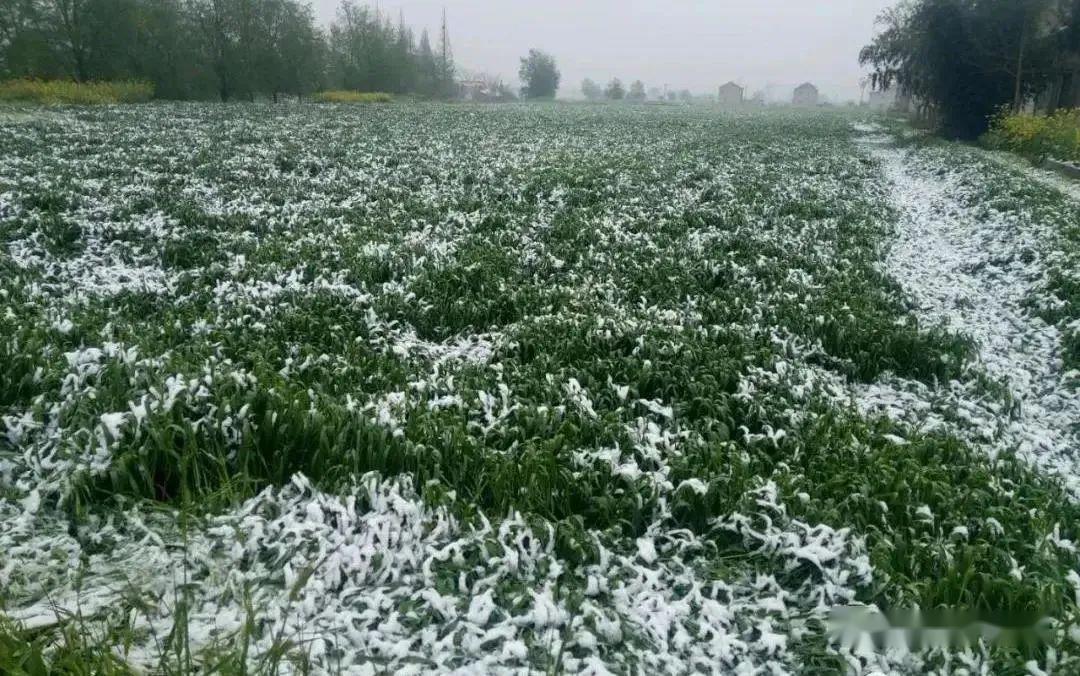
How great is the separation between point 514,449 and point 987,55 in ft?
136

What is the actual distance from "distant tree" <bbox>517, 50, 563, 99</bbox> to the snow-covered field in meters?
129

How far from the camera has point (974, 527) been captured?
3795mm

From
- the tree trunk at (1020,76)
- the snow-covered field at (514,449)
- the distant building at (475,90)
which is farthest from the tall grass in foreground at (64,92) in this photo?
the distant building at (475,90)

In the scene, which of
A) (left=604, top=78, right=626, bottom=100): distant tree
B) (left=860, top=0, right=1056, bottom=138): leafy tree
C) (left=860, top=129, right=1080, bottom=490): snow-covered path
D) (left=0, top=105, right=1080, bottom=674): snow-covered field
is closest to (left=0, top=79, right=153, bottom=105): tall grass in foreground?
(left=0, top=105, right=1080, bottom=674): snow-covered field

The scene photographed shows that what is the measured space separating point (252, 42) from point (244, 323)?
192ft

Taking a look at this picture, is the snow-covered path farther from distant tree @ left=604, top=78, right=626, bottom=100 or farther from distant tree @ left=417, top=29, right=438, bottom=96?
distant tree @ left=604, top=78, right=626, bottom=100

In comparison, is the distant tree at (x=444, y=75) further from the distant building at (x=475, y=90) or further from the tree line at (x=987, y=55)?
the tree line at (x=987, y=55)

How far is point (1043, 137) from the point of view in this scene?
26750mm

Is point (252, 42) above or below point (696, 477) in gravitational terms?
above

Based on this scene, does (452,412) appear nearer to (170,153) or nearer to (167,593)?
(167,593)

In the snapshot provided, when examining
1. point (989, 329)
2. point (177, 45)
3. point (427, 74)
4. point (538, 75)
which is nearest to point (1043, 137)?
point (989, 329)

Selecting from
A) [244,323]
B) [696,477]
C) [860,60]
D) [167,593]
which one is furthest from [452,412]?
[860,60]

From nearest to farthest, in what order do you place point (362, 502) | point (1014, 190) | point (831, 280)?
1. point (362, 502)
2. point (831, 280)
3. point (1014, 190)

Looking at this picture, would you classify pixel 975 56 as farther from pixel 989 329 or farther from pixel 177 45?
pixel 177 45
